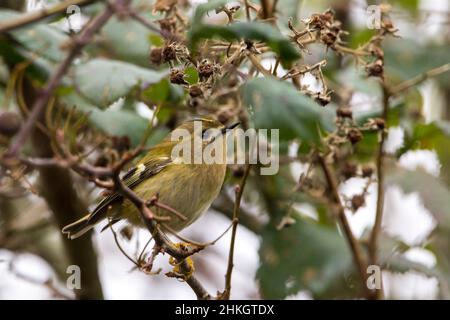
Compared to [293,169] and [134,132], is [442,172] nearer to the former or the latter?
[293,169]

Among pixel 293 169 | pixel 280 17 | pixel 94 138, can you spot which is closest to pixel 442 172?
pixel 293 169

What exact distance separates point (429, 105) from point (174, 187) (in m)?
2.40

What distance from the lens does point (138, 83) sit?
2.57 meters

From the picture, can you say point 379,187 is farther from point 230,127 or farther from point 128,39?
point 128,39

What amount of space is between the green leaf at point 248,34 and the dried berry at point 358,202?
3.25ft

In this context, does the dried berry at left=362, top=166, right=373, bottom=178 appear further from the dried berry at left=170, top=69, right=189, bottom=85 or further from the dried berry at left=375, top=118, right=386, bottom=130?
the dried berry at left=170, top=69, right=189, bottom=85

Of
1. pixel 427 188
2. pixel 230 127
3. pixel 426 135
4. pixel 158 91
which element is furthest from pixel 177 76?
pixel 427 188

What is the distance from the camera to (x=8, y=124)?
1.61 metres

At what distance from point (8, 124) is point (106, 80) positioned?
94 cm

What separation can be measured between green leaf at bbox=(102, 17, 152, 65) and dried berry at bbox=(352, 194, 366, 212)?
3.38 ft

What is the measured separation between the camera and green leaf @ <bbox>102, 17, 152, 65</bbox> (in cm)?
330

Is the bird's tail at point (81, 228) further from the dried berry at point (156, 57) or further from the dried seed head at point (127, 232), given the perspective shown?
the dried berry at point (156, 57)

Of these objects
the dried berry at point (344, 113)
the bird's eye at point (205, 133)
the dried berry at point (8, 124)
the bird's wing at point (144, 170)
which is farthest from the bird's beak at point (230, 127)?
the dried berry at point (8, 124)

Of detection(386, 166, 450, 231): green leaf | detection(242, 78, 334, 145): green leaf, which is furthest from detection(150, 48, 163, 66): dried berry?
detection(386, 166, 450, 231): green leaf
